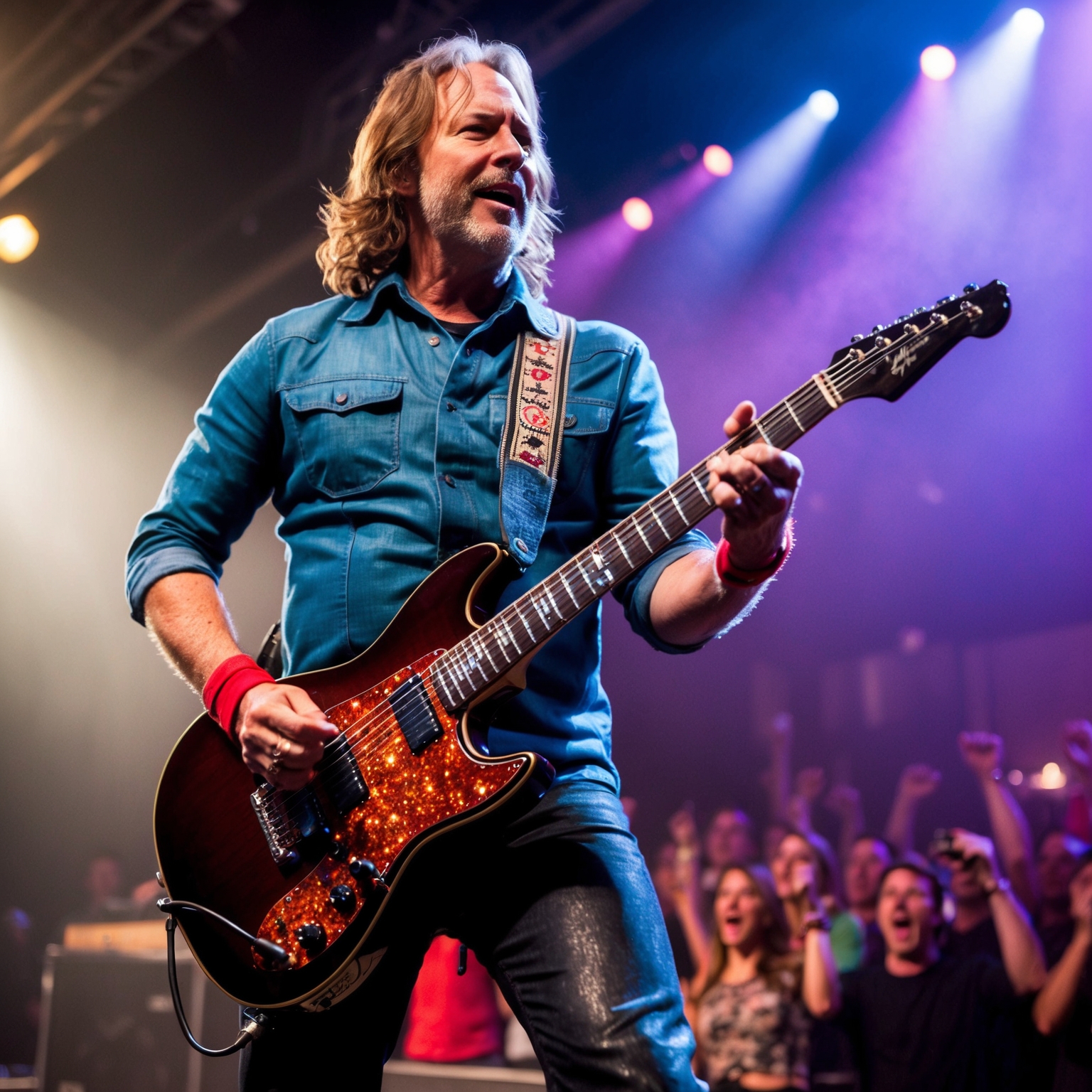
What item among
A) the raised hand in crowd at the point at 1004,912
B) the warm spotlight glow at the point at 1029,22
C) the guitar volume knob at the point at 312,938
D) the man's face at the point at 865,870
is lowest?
the raised hand in crowd at the point at 1004,912

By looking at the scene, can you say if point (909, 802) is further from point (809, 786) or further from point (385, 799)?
point (385, 799)

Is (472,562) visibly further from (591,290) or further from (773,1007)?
(591,290)

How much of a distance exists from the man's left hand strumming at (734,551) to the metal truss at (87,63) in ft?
18.4

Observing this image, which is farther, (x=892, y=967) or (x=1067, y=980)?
(x=892, y=967)

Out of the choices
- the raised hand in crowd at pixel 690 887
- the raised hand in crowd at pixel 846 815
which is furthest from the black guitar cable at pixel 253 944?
the raised hand in crowd at pixel 846 815

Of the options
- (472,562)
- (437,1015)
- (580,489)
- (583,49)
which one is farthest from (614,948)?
(583,49)

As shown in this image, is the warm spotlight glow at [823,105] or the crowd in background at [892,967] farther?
the warm spotlight glow at [823,105]

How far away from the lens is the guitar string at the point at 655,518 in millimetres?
1579

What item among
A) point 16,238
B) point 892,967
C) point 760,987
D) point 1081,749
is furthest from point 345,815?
point 16,238

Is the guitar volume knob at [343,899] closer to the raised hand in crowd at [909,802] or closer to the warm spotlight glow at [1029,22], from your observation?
the raised hand in crowd at [909,802]

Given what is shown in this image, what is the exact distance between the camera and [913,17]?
586 cm

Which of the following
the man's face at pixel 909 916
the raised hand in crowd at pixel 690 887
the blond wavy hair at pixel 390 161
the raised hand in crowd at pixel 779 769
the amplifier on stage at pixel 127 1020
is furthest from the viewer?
the raised hand in crowd at pixel 779 769

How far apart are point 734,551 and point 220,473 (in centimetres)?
106

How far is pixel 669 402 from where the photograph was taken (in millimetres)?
7641
